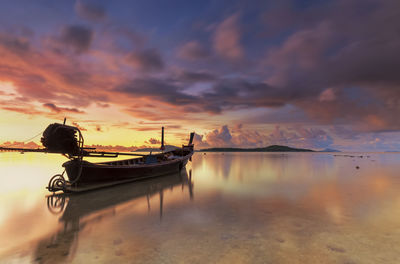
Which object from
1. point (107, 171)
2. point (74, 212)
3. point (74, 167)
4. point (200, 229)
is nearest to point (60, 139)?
point (74, 167)

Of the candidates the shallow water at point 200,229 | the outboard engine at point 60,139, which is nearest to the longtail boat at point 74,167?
the outboard engine at point 60,139

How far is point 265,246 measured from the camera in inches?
312

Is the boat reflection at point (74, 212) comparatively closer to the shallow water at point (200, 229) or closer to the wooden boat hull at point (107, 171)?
the shallow water at point (200, 229)

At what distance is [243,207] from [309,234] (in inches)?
202

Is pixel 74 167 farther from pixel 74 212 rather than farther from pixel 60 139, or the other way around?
pixel 74 212

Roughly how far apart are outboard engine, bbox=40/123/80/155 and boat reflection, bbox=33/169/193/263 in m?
3.97

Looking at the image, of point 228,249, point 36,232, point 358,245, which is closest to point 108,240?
point 36,232

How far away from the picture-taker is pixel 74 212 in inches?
508

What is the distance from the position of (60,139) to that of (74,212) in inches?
321

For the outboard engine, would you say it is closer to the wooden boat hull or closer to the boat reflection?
the wooden boat hull

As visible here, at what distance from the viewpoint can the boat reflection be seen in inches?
297

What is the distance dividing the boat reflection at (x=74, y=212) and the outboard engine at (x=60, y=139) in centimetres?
397

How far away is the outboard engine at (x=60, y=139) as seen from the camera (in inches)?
699

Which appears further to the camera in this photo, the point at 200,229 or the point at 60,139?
the point at 60,139
